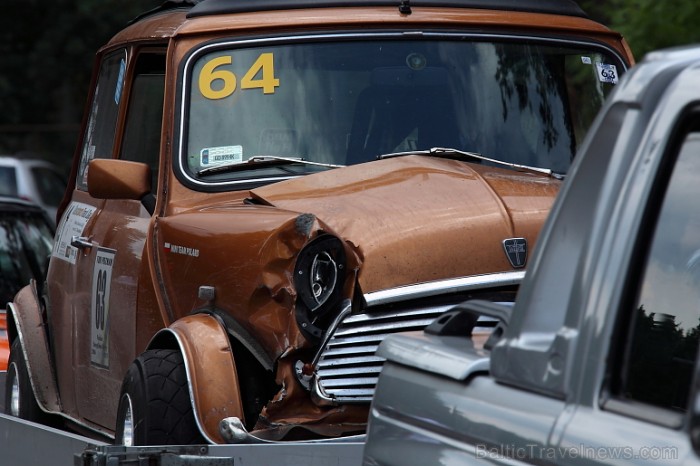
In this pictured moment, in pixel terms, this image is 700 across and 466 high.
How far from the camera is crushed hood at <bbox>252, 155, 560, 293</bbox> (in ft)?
15.6

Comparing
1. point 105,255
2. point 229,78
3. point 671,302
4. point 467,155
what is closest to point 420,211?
point 467,155

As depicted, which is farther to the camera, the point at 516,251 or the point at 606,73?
the point at 606,73

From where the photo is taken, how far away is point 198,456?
14.6 ft

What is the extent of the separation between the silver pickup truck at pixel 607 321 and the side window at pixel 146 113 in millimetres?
3403

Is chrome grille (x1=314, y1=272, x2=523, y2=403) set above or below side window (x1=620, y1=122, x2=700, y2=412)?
below

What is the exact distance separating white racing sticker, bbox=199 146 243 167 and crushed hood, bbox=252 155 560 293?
0.34 m

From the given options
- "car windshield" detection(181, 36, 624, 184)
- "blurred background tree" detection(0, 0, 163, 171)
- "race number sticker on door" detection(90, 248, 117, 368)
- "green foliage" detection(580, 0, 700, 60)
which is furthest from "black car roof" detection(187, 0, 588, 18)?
"blurred background tree" detection(0, 0, 163, 171)

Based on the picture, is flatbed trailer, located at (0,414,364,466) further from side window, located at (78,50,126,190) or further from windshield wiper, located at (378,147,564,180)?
side window, located at (78,50,126,190)

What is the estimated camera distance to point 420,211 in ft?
16.2

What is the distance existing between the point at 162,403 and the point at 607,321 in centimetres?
258

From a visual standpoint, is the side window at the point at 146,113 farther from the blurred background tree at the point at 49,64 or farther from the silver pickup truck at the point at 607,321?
the blurred background tree at the point at 49,64

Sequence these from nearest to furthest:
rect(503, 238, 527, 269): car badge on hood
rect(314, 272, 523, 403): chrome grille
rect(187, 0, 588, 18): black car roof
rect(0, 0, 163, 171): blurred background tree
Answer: rect(314, 272, 523, 403): chrome grille < rect(503, 238, 527, 269): car badge on hood < rect(187, 0, 588, 18): black car roof < rect(0, 0, 163, 171): blurred background tree

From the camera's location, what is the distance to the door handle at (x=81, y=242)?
21.6ft

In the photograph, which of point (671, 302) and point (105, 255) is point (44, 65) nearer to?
point (105, 255)
